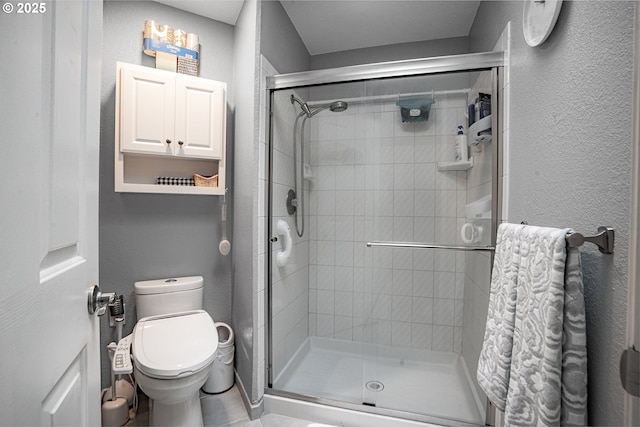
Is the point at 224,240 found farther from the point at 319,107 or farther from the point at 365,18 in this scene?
the point at 365,18

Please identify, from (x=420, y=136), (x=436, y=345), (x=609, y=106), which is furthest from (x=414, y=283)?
(x=609, y=106)

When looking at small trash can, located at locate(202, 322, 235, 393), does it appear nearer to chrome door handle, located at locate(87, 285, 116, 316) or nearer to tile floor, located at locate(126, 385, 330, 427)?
tile floor, located at locate(126, 385, 330, 427)

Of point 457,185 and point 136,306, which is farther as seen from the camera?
point 136,306

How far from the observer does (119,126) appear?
158 cm

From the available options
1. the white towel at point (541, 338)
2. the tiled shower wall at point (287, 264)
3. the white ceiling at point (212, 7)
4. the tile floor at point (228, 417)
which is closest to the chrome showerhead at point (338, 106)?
the tiled shower wall at point (287, 264)

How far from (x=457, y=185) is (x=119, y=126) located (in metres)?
1.91

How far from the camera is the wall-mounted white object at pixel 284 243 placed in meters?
1.81

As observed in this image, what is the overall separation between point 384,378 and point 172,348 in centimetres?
119

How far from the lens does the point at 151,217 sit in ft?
6.00

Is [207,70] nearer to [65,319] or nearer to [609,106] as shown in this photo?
[65,319]

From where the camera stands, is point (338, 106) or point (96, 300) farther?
point (338, 106)

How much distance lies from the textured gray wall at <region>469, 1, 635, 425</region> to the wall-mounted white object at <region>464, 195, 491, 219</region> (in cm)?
40

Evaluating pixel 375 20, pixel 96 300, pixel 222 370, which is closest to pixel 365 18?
pixel 375 20

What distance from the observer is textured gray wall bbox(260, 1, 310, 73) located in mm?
1716
